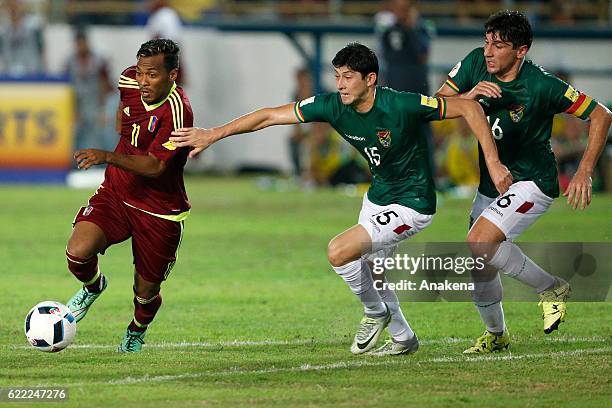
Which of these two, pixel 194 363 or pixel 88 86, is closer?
pixel 194 363

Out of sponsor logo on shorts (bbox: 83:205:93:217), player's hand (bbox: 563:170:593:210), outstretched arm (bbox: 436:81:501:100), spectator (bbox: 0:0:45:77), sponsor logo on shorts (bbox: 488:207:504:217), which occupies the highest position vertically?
outstretched arm (bbox: 436:81:501:100)

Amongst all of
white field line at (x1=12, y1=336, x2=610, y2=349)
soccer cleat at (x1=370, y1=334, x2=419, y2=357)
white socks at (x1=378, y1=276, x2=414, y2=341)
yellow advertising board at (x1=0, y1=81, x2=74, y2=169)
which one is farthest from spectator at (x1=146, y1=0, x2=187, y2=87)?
soccer cleat at (x1=370, y1=334, x2=419, y2=357)

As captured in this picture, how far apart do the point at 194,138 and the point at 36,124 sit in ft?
45.8

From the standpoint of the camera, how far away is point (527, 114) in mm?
8922

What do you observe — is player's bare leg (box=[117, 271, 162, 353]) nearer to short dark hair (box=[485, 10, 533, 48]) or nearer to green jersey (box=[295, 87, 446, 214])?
green jersey (box=[295, 87, 446, 214])

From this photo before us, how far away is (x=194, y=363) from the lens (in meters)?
8.27

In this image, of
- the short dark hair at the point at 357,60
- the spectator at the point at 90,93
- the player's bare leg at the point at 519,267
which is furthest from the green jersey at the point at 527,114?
the spectator at the point at 90,93

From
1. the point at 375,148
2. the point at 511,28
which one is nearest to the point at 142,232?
the point at 375,148

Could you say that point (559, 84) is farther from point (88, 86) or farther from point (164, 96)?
point (88, 86)

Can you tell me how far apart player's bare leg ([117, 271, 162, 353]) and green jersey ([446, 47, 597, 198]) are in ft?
7.88

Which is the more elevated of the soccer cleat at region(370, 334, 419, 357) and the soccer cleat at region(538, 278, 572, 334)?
the soccer cleat at region(538, 278, 572, 334)

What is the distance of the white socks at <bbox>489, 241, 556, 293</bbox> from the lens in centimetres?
877

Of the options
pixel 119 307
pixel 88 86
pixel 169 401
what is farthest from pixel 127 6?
pixel 169 401

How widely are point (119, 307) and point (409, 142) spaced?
3338 millimetres
